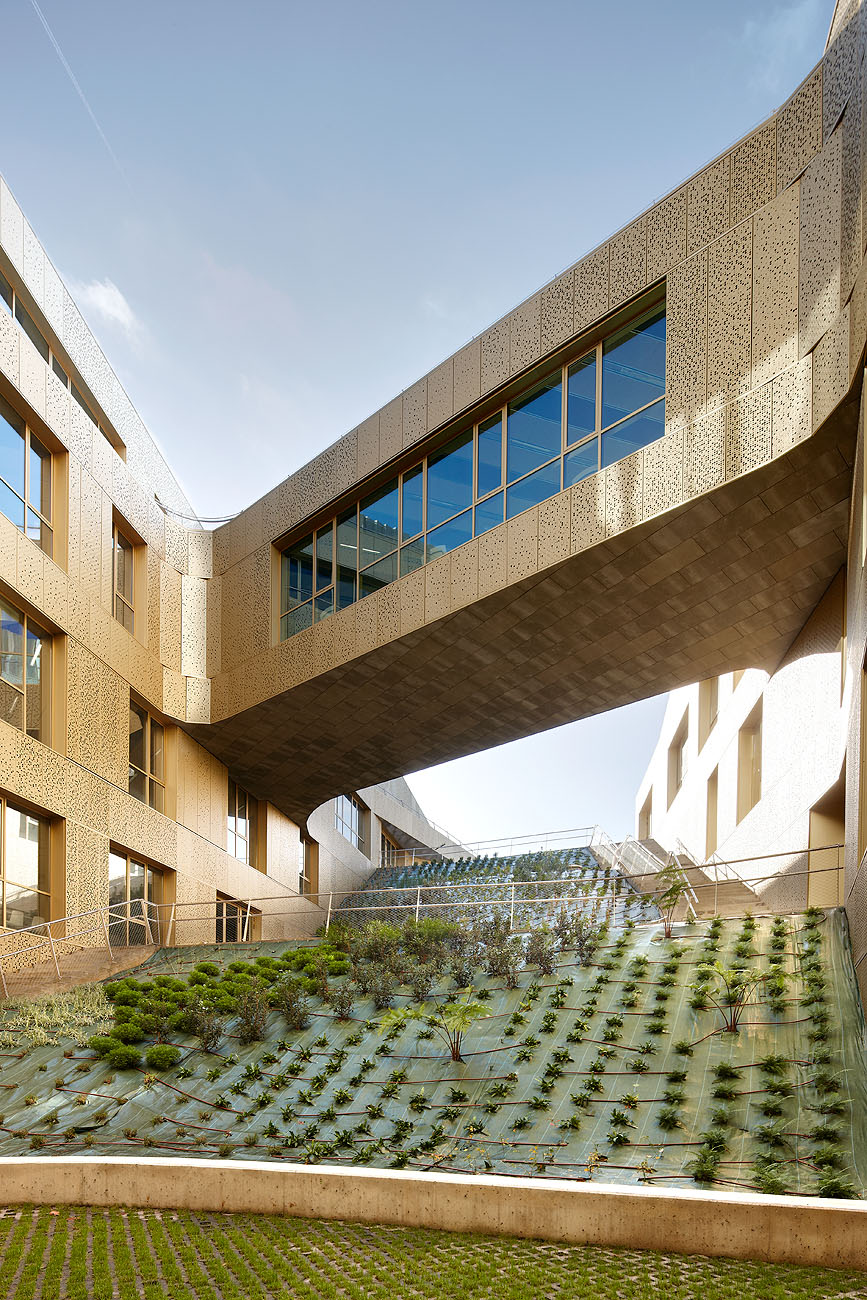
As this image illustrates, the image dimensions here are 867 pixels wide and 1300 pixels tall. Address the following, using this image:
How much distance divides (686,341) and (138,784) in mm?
13770

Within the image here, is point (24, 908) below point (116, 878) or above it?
above

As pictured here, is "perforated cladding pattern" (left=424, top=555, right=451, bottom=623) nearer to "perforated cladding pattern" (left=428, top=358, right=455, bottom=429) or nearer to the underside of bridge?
the underside of bridge

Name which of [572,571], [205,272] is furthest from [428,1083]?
[205,272]

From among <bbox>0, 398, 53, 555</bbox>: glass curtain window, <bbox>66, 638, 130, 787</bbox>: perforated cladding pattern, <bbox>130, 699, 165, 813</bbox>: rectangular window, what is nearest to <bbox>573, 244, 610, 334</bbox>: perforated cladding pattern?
<bbox>0, 398, 53, 555</bbox>: glass curtain window

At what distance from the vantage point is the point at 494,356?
16.5 meters

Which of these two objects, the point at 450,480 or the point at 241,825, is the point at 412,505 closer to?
the point at 450,480

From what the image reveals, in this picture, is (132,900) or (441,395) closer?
(132,900)

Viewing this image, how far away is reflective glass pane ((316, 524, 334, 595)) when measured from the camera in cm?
2028

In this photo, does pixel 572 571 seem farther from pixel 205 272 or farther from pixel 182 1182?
pixel 205 272

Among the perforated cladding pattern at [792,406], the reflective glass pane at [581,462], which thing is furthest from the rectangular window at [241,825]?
the perforated cladding pattern at [792,406]

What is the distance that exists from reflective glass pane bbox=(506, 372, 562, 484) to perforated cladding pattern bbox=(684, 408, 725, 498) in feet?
9.58

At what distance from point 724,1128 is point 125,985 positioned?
8774 mm

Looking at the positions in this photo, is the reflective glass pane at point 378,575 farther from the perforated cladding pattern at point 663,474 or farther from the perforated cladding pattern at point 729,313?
the perforated cladding pattern at point 729,313

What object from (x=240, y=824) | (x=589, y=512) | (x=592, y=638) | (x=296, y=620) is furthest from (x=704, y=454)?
(x=240, y=824)
